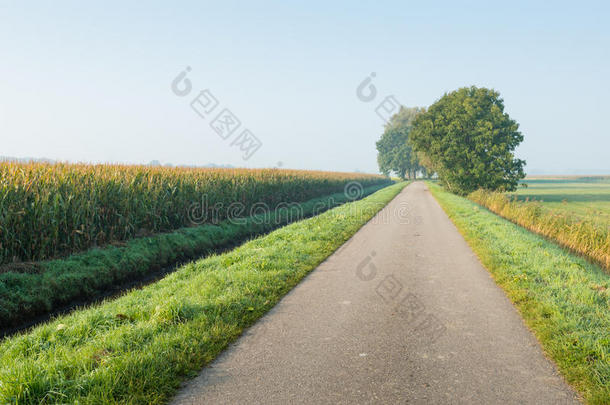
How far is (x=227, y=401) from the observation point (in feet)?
11.0

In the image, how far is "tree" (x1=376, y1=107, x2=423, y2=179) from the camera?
329 ft

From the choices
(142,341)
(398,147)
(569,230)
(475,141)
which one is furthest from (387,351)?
(398,147)

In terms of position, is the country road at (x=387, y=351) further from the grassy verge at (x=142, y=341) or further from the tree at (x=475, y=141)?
the tree at (x=475, y=141)

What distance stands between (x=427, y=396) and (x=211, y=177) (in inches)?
575

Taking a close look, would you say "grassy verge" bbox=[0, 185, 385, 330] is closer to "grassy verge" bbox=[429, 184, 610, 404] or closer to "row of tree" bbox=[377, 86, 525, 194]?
"grassy verge" bbox=[429, 184, 610, 404]

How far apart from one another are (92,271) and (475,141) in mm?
35928

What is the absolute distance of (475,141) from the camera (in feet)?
118

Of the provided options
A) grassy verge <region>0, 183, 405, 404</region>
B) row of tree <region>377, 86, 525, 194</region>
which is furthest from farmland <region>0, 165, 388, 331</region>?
row of tree <region>377, 86, 525, 194</region>

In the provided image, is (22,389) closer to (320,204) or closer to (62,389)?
(62,389)

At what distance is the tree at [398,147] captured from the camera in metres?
100

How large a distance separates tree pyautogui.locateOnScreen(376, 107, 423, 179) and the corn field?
89.3 meters

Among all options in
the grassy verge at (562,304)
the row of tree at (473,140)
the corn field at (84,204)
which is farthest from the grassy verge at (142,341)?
the row of tree at (473,140)

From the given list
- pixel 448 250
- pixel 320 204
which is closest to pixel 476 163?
pixel 320 204

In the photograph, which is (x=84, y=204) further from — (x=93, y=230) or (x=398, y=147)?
(x=398, y=147)
